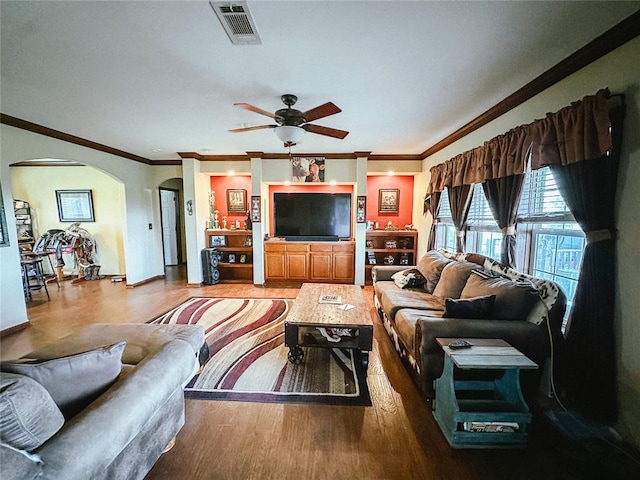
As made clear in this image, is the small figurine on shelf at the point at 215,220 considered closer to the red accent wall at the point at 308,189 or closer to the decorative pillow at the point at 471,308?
the red accent wall at the point at 308,189

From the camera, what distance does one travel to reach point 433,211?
4.43m

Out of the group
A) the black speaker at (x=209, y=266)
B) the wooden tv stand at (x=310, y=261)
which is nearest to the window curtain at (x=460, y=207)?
the wooden tv stand at (x=310, y=261)

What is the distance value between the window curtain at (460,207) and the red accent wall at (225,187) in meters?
3.95

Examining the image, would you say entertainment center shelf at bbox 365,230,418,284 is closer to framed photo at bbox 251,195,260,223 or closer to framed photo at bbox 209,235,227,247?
framed photo at bbox 251,195,260,223

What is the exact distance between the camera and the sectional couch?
846mm

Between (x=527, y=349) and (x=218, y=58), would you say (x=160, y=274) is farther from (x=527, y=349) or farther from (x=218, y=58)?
(x=527, y=349)

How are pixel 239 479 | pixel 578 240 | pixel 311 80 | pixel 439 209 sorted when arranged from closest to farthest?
pixel 239 479
pixel 578 240
pixel 311 80
pixel 439 209

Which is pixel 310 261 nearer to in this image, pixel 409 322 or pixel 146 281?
pixel 409 322

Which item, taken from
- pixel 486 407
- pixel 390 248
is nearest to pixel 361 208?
pixel 390 248

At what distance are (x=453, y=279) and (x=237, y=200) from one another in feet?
14.8

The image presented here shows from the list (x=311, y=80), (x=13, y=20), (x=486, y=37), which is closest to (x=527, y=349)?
(x=486, y=37)

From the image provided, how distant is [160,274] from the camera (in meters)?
6.05

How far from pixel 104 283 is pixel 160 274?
99 cm

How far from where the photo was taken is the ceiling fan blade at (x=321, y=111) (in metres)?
2.29
